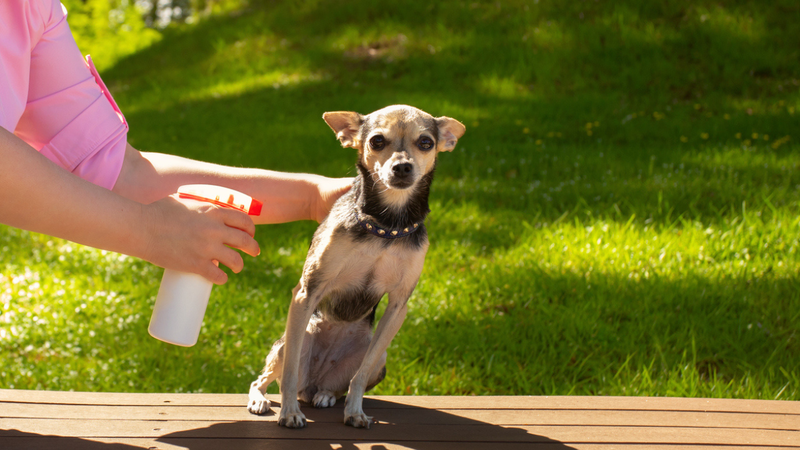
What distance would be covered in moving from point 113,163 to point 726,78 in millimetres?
7800

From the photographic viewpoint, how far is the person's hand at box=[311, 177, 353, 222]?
2906 mm

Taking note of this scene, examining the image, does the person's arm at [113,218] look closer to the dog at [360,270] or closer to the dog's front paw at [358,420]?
the dog at [360,270]

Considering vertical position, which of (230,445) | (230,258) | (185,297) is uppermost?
(230,258)

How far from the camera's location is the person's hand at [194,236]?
1.83 meters

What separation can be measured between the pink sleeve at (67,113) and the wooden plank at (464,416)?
93cm

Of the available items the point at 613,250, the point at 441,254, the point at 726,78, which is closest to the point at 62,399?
the point at 441,254

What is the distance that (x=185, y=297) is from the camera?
2043mm

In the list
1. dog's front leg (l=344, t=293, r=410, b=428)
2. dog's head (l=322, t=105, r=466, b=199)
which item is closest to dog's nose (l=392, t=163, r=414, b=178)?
dog's head (l=322, t=105, r=466, b=199)

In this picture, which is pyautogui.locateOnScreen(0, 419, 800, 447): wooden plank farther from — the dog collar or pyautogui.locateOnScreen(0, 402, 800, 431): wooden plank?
the dog collar

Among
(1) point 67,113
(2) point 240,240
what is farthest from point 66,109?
(2) point 240,240

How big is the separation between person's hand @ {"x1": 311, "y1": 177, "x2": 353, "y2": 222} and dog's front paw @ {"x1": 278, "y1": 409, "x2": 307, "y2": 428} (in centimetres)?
101

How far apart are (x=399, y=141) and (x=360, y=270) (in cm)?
55

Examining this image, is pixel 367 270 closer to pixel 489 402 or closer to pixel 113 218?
pixel 489 402

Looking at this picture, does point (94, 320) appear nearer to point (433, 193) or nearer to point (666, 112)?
point (433, 193)
